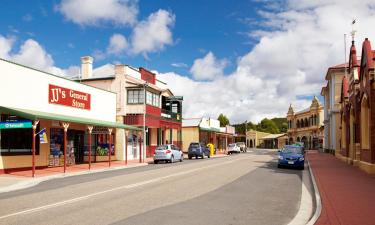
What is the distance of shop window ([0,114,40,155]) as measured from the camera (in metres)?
21.6

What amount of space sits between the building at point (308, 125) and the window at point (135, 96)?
52.5 meters

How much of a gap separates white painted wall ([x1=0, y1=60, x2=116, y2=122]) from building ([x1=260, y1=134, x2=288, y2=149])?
81.4 metres

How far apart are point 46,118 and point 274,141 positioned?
320 ft

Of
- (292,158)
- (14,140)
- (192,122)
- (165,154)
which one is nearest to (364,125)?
(292,158)

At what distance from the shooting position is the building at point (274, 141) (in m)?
106

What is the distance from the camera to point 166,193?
1352cm

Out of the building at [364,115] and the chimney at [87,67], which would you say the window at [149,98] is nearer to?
the chimney at [87,67]

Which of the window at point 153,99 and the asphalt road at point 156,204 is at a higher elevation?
the window at point 153,99

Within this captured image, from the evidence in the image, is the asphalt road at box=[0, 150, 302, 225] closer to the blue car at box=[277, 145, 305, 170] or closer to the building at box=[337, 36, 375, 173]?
the building at box=[337, 36, 375, 173]

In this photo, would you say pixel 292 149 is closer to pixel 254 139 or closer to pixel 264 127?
pixel 254 139

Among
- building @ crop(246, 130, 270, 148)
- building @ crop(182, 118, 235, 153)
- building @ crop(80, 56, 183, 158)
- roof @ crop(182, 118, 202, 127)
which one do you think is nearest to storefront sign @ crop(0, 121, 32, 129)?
building @ crop(80, 56, 183, 158)

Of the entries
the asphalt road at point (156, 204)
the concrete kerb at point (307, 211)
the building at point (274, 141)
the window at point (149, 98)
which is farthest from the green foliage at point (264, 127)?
the concrete kerb at point (307, 211)

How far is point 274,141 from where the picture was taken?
371 ft

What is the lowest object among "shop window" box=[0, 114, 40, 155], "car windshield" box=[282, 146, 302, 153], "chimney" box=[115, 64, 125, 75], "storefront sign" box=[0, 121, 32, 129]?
"car windshield" box=[282, 146, 302, 153]
